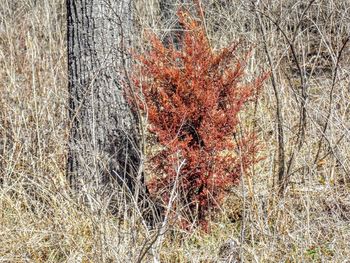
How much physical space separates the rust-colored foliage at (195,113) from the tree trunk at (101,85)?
340mm

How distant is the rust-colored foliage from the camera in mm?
3336

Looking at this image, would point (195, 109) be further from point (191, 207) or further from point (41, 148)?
point (41, 148)

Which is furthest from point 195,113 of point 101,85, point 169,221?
point 101,85

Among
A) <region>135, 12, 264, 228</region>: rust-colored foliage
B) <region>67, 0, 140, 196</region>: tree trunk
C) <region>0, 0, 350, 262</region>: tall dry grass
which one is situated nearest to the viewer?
<region>0, 0, 350, 262</region>: tall dry grass

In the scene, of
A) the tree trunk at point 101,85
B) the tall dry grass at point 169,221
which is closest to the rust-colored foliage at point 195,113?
the tall dry grass at point 169,221

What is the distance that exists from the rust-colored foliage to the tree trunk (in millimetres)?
340

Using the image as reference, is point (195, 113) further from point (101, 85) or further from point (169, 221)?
point (101, 85)

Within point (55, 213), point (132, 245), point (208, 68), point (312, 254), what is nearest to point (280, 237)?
point (312, 254)

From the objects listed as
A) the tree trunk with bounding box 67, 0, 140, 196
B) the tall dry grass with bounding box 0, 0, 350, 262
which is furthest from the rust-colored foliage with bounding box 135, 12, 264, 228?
the tree trunk with bounding box 67, 0, 140, 196

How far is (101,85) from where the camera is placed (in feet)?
12.4

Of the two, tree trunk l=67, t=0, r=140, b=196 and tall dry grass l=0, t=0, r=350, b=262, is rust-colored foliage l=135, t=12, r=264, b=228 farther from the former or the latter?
tree trunk l=67, t=0, r=140, b=196

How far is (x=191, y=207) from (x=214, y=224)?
Result: 20 centimetres

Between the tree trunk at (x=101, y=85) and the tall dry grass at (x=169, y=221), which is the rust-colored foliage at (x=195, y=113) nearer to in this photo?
the tall dry grass at (x=169, y=221)

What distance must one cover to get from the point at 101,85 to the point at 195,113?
2.43ft
